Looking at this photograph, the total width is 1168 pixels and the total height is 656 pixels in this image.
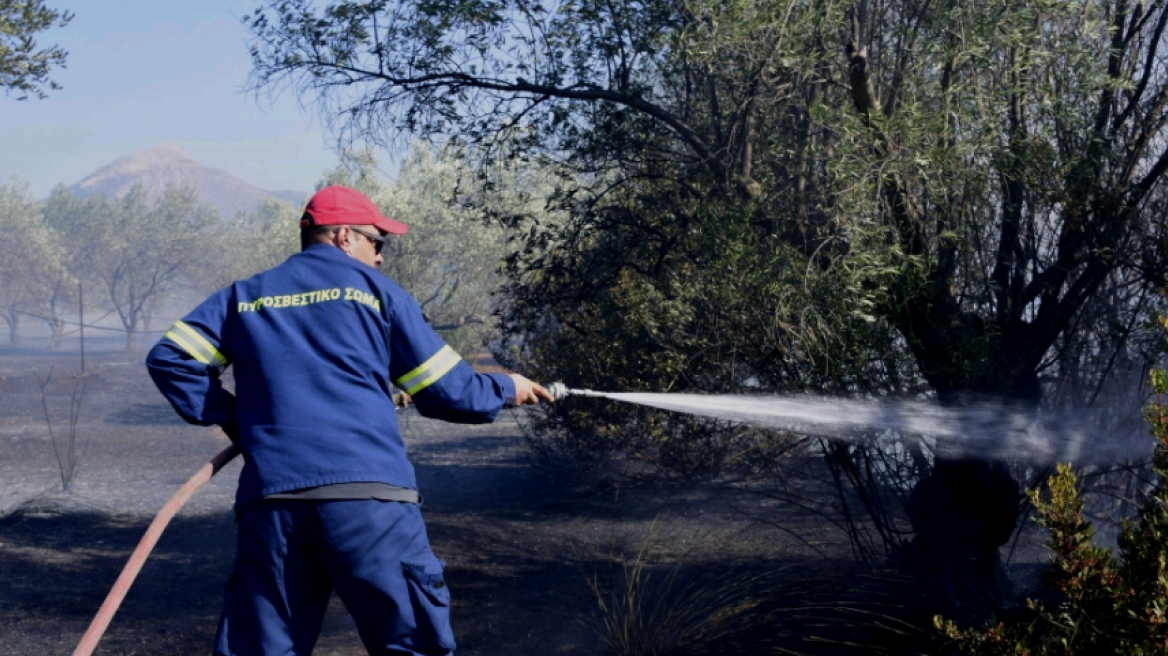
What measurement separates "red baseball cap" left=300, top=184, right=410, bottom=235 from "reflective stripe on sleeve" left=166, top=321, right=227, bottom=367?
46cm

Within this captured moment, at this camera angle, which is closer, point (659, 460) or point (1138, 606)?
point (1138, 606)

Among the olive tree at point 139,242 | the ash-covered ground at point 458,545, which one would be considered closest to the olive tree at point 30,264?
the olive tree at point 139,242

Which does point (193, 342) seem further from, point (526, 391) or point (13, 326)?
point (13, 326)

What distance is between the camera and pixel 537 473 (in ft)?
37.2

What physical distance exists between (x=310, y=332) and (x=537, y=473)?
8.54 m

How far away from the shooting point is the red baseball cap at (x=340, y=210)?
3.18 m

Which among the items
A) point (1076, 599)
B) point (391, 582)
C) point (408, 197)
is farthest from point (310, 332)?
point (408, 197)

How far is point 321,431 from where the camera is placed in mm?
2895

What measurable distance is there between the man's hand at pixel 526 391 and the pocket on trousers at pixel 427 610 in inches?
25.5

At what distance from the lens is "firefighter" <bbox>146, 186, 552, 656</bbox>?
2854 mm

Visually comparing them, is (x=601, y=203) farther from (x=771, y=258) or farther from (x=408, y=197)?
(x=408, y=197)

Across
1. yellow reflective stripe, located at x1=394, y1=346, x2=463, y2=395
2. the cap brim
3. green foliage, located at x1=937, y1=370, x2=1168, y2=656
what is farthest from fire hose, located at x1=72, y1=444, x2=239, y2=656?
green foliage, located at x1=937, y1=370, x2=1168, y2=656

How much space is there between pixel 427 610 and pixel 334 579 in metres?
0.28

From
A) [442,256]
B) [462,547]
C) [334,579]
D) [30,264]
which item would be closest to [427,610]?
[334,579]
